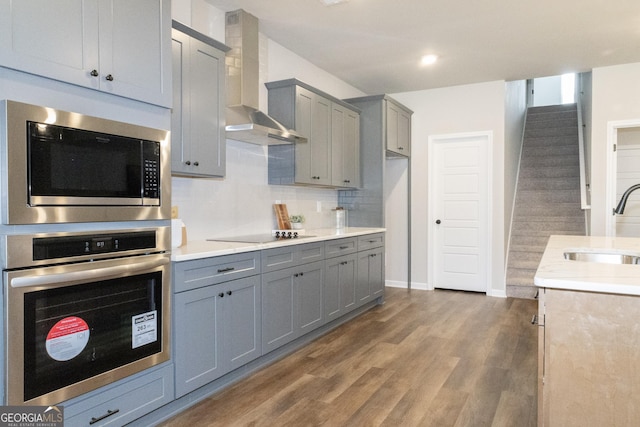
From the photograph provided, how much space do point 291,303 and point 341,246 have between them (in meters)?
0.95

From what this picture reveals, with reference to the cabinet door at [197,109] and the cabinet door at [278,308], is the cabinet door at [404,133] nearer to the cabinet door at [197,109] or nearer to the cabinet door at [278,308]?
the cabinet door at [278,308]

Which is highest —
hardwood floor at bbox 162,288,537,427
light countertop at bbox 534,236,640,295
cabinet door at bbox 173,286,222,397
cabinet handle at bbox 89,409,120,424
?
light countertop at bbox 534,236,640,295

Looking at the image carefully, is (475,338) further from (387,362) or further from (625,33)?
(625,33)

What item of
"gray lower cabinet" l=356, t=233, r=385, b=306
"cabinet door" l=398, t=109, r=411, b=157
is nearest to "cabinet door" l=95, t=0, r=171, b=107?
"gray lower cabinet" l=356, t=233, r=385, b=306

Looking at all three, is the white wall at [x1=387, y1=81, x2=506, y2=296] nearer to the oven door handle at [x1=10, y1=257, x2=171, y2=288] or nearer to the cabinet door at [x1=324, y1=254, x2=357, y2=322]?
the cabinet door at [x1=324, y1=254, x2=357, y2=322]

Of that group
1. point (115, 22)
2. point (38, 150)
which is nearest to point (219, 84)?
point (115, 22)

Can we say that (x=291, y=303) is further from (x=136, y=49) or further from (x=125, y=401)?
(x=136, y=49)

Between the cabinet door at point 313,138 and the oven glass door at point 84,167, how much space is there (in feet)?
6.35

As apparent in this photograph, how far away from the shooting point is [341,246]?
13.2 feet

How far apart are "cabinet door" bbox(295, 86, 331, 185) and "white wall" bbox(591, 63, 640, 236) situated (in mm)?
3142

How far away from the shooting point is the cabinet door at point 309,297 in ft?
11.1

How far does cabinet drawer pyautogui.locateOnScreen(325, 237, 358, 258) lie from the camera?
12.5 feet

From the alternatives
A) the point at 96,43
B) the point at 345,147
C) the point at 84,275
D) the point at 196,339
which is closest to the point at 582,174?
the point at 345,147

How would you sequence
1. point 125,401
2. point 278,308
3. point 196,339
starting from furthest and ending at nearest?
point 278,308
point 196,339
point 125,401
